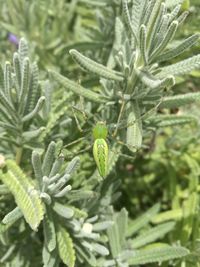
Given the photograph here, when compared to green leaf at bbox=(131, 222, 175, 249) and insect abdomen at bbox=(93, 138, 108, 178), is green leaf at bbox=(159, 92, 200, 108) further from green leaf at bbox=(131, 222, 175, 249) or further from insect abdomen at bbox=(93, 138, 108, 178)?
green leaf at bbox=(131, 222, 175, 249)

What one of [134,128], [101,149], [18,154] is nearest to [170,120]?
[134,128]

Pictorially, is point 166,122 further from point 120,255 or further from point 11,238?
point 11,238

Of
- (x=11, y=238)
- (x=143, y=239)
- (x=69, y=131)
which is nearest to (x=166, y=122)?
(x=69, y=131)

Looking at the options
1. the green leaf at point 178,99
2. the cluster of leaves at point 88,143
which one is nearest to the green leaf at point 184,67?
the cluster of leaves at point 88,143

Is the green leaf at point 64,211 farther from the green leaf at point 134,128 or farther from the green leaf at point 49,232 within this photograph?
the green leaf at point 134,128

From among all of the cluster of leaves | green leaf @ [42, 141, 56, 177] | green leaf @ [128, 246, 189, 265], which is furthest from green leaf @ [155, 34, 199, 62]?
green leaf @ [128, 246, 189, 265]

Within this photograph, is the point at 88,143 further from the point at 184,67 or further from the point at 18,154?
the point at 184,67
